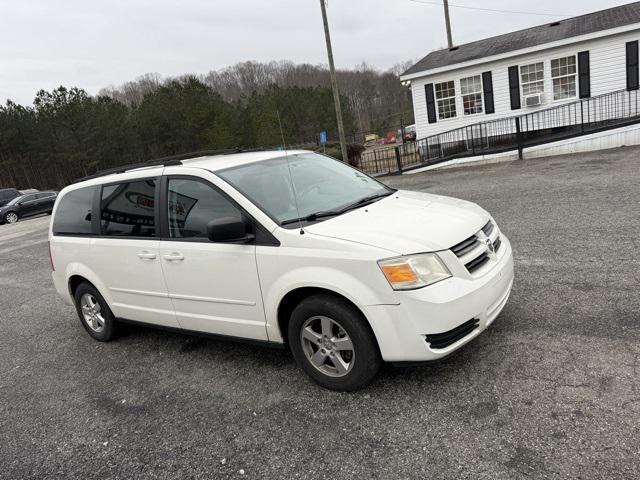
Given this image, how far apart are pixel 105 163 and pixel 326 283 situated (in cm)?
4244

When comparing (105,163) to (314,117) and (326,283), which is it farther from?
(326,283)

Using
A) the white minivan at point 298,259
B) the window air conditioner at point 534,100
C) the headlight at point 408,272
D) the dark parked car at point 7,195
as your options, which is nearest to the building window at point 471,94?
the window air conditioner at point 534,100

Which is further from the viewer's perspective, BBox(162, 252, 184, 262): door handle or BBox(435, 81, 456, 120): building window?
BBox(435, 81, 456, 120): building window

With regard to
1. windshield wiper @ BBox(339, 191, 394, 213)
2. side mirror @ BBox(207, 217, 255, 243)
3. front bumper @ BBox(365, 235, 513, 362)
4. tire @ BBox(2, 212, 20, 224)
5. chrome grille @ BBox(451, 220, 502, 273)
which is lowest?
tire @ BBox(2, 212, 20, 224)

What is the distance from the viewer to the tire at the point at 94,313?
16.5 feet

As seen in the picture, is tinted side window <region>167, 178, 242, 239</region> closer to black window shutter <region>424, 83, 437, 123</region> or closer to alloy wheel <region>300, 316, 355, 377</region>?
alloy wheel <region>300, 316, 355, 377</region>

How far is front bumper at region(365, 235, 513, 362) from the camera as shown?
3053 mm

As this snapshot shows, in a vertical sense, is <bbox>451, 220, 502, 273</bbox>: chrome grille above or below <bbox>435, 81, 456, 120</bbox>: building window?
below

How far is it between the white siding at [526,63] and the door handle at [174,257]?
17.2 m

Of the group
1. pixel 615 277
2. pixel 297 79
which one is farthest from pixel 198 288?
pixel 297 79

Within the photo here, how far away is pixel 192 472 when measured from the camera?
2924mm

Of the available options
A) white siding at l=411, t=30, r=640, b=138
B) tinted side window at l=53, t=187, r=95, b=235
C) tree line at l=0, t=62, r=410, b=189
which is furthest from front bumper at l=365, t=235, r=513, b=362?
tree line at l=0, t=62, r=410, b=189

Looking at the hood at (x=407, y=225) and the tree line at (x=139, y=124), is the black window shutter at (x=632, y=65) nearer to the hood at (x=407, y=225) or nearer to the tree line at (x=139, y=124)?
the hood at (x=407, y=225)

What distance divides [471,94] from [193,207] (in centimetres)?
1747
